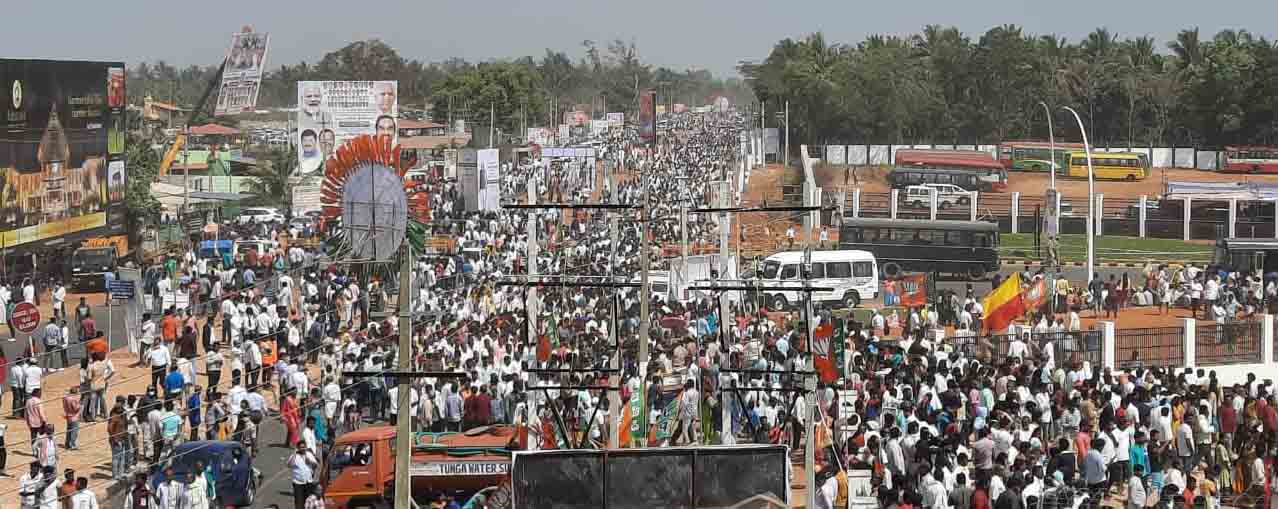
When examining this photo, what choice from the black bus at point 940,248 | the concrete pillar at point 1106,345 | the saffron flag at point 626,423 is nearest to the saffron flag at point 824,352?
the saffron flag at point 626,423

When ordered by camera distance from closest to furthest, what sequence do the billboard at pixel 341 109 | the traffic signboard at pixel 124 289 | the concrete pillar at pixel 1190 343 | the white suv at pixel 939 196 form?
the concrete pillar at pixel 1190 343
the traffic signboard at pixel 124 289
the billboard at pixel 341 109
the white suv at pixel 939 196

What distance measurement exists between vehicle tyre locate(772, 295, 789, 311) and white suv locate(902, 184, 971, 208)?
73.6ft

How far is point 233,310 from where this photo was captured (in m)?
26.4

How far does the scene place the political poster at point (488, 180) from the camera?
42906 millimetres

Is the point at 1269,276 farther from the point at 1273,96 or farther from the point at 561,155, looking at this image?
the point at 1273,96

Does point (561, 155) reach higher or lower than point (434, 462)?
higher

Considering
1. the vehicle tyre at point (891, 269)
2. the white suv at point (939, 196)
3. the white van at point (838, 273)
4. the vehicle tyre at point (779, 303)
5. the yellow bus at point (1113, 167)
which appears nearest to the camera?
the vehicle tyre at point (779, 303)

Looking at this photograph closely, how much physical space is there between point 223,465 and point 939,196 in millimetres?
45388

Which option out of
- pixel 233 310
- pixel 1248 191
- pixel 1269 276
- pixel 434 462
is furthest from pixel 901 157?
pixel 434 462

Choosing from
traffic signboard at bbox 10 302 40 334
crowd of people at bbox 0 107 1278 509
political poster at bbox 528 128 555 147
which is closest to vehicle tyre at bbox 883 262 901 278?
crowd of people at bbox 0 107 1278 509

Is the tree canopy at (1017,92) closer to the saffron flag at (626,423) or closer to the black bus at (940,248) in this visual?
the black bus at (940,248)

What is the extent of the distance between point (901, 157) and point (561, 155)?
77.2 ft

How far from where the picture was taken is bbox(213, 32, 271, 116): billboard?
188 ft

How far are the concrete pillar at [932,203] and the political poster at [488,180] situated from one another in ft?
59.3
